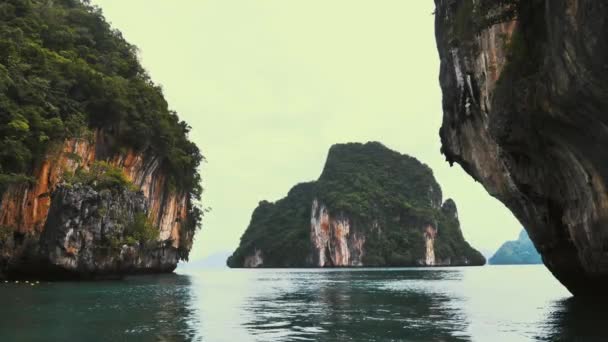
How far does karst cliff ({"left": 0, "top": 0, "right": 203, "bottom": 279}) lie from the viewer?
3162 cm

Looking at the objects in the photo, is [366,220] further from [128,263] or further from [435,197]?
[128,263]

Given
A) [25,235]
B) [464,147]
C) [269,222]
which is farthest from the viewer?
[269,222]

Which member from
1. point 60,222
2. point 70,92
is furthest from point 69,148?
point 60,222

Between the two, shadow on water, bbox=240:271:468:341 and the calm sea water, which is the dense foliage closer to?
the calm sea water

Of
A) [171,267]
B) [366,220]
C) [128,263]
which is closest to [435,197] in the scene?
[366,220]

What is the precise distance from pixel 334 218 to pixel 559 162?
10373 cm

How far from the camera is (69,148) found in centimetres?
3581

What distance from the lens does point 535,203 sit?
20484mm

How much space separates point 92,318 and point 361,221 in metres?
107

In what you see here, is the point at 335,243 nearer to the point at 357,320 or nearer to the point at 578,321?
the point at 357,320

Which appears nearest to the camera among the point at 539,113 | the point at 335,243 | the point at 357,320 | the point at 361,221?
the point at 539,113

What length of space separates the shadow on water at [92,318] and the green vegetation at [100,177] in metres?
13.1

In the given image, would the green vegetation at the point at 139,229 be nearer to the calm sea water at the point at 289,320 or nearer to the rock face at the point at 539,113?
the calm sea water at the point at 289,320

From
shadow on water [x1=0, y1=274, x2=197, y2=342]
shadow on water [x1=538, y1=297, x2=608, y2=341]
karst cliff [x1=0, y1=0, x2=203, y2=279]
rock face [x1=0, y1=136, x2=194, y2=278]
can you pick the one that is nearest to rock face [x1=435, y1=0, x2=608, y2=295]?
shadow on water [x1=538, y1=297, x2=608, y2=341]
